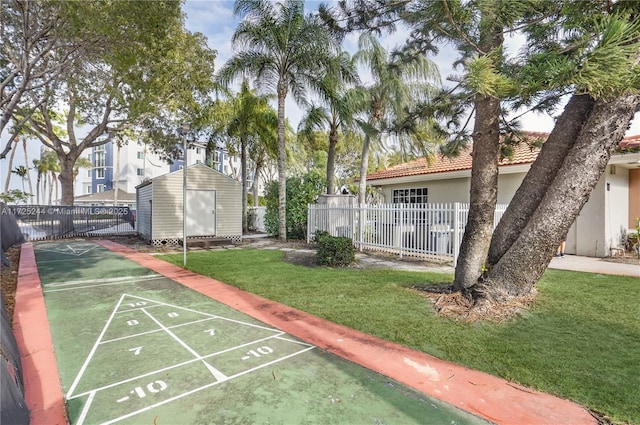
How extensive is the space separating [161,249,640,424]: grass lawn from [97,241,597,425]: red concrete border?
163mm

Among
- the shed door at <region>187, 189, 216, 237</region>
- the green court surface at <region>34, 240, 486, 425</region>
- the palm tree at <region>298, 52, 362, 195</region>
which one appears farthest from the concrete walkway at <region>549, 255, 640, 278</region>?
the shed door at <region>187, 189, 216, 237</region>

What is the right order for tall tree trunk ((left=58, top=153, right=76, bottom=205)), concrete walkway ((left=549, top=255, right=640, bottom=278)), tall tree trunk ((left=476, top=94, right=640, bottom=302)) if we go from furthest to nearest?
tall tree trunk ((left=58, top=153, right=76, bottom=205)) → concrete walkway ((left=549, top=255, right=640, bottom=278)) → tall tree trunk ((left=476, top=94, right=640, bottom=302))

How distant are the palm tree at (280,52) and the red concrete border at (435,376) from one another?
9.56m

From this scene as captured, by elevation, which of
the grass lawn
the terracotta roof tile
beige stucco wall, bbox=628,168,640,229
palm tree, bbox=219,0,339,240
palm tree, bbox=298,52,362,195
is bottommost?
the grass lawn

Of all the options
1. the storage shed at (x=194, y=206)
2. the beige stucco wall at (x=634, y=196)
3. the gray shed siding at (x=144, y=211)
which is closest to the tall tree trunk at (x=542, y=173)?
the beige stucco wall at (x=634, y=196)

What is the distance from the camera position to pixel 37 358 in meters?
3.57

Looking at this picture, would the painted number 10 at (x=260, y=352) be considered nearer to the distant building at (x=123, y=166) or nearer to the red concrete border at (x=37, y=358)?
the red concrete border at (x=37, y=358)

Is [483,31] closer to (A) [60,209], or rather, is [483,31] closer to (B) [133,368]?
(B) [133,368]

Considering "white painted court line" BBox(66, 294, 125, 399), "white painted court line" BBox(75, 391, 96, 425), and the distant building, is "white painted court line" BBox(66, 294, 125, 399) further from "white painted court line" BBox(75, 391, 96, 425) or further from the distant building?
the distant building

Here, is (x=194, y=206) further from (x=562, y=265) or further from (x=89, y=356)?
(x=562, y=265)

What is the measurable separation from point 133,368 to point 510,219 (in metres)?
5.39

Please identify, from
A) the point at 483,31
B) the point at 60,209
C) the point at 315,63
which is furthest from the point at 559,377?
the point at 60,209

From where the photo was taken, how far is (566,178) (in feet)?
14.3

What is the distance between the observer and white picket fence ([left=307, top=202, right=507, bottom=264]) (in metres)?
8.90
